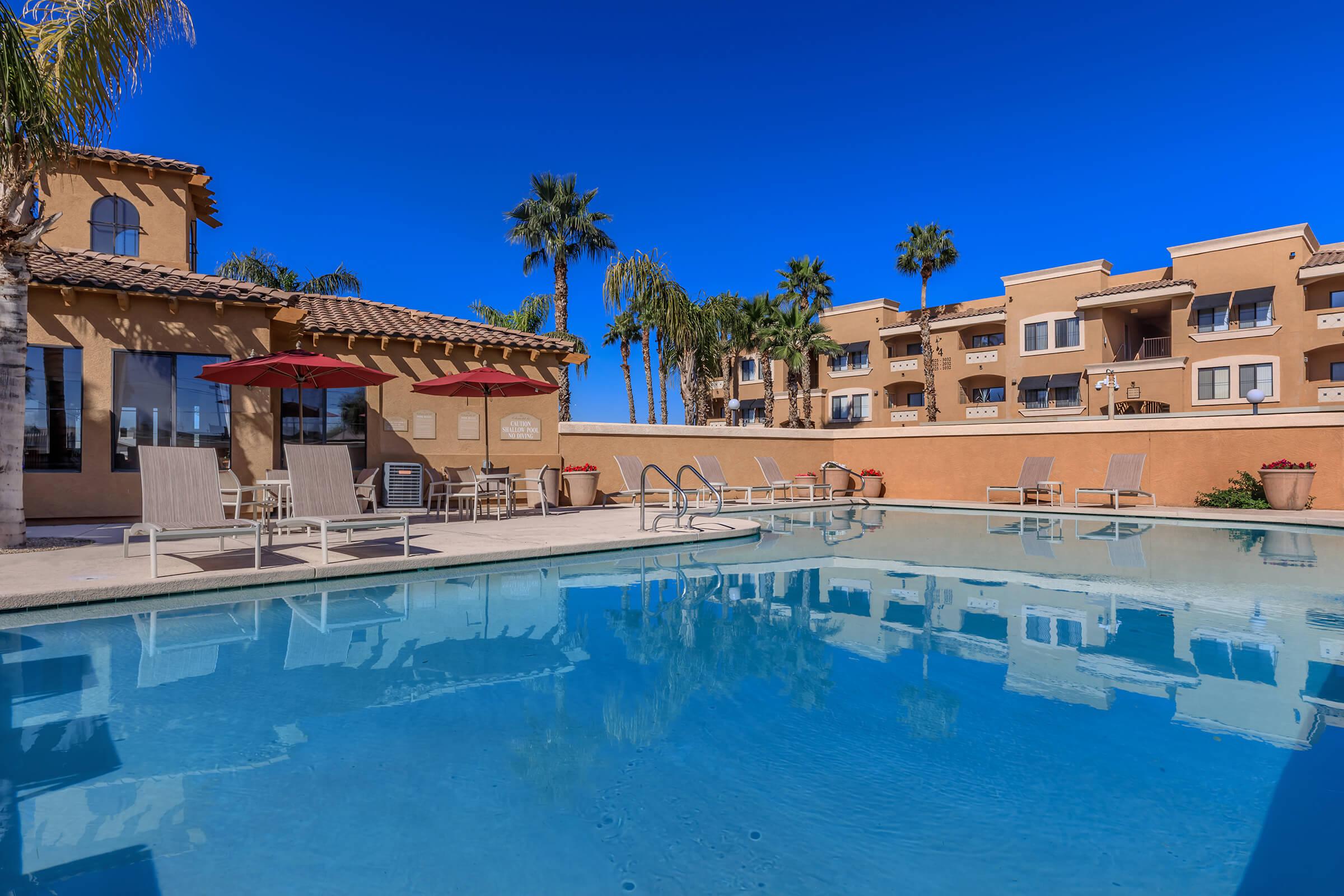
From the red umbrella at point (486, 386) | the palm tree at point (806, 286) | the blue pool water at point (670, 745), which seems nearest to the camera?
the blue pool water at point (670, 745)

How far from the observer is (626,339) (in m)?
39.7

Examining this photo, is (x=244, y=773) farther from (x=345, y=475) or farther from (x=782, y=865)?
(x=345, y=475)

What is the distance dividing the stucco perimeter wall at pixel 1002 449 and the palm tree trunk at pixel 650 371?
16500 mm

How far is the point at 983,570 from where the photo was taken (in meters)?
8.05

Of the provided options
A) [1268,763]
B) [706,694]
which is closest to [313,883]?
[706,694]

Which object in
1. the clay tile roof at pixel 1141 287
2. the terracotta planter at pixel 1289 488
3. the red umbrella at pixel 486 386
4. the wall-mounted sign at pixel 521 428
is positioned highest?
the clay tile roof at pixel 1141 287

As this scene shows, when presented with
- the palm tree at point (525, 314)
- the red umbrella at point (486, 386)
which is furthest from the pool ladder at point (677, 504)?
the palm tree at point (525, 314)

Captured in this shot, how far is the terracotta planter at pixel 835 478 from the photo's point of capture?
62.3 feet

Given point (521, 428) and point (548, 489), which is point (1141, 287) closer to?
point (521, 428)

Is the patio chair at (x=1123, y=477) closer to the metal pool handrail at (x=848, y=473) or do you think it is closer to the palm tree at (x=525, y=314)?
the metal pool handrail at (x=848, y=473)

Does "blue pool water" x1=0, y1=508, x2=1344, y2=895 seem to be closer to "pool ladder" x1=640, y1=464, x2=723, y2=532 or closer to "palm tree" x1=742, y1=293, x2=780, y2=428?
"pool ladder" x1=640, y1=464, x2=723, y2=532

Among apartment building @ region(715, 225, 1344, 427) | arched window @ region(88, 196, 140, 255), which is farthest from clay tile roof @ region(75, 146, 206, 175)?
apartment building @ region(715, 225, 1344, 427)

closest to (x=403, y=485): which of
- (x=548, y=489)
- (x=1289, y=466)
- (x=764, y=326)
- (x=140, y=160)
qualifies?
(x=548, y=489)

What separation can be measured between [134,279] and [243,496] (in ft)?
12.4
